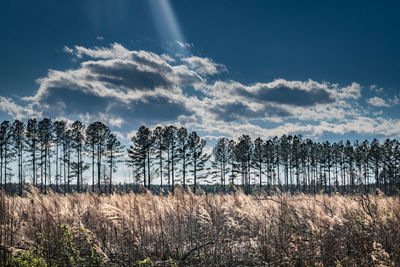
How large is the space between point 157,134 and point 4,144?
94.9 ft

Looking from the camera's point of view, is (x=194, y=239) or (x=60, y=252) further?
(x=194, y=239)

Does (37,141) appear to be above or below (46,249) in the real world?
above

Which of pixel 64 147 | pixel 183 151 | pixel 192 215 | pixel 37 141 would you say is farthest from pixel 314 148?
pixel 192 215

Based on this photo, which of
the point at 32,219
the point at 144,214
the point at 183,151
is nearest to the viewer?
the point at 144,214

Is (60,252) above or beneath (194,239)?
above

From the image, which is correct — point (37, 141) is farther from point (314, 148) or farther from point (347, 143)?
point (347, 143)

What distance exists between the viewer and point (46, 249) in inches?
224

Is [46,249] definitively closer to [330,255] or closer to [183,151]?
[330,255]

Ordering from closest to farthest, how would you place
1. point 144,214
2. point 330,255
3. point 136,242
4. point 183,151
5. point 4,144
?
point 330,255
point 136,242
point 144,214
point 4,144
point 183,151

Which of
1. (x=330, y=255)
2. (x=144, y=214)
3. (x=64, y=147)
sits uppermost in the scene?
(x=64, y=147)

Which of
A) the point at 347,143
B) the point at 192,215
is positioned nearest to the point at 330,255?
Result: the point at 192,215

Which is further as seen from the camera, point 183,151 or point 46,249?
point 183,151

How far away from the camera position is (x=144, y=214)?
6629 millimetres

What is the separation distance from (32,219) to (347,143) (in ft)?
261
